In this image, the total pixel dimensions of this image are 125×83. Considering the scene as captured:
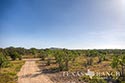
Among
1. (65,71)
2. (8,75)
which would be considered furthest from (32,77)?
(65,71)

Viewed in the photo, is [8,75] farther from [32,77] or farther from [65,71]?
[65,71]

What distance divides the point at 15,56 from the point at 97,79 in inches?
2920

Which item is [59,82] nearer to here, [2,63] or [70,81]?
[70,81]

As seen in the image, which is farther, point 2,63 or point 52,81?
point 2,63

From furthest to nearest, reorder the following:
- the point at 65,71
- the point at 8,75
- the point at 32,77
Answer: the point at 65,71, the point at 8,75, the point at 32,77

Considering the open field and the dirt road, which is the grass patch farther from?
the dirt road

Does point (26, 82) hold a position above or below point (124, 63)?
below

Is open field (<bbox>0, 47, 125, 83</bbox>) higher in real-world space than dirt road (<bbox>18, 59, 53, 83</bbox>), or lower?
higher

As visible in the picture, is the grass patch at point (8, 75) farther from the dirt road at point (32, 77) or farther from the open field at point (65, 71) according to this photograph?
Answer: the dirt road at point (32, 77)

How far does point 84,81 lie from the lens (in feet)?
116

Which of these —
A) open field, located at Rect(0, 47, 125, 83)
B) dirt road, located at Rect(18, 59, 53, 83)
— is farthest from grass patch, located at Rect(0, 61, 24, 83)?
dirt road, located at Rect(18, 59, 53, 83)

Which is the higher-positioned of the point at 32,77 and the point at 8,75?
the point at 8,75

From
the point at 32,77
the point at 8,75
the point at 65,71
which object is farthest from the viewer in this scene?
the point at 65,71

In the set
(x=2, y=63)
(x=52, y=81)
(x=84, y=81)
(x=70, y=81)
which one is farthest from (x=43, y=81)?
(x=2, y=63)
